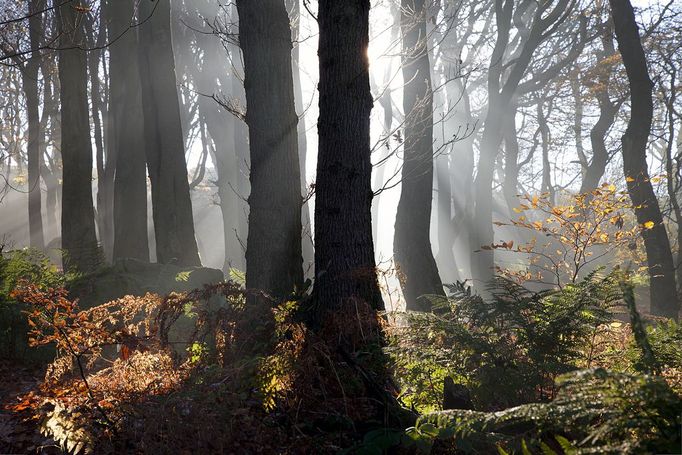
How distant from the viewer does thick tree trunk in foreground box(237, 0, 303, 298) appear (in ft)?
17.8

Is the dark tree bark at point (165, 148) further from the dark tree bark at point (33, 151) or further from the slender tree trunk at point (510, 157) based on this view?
the slender tree trunk at point (510, 157)

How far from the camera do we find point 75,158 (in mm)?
10734

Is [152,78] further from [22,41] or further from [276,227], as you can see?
[22,41]

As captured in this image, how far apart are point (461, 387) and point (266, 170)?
9.89 ft

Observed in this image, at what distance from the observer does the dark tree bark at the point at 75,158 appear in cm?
1049

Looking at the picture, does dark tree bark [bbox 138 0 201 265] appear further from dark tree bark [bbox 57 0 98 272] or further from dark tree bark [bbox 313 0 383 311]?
dark tree bark [bbox 313 0 383 311]

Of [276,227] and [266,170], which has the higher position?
[266,170]

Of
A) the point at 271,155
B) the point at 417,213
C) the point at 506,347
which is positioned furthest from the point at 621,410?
the point at 417,213

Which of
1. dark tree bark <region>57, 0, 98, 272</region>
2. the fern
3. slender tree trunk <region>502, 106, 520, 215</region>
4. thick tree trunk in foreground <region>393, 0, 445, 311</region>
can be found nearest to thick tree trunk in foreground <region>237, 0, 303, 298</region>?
the fern

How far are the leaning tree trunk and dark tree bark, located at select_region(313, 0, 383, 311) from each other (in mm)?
7446

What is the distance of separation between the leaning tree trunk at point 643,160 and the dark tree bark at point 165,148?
8.18 m

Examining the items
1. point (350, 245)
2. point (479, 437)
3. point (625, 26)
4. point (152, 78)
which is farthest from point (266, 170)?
point (625, 26)

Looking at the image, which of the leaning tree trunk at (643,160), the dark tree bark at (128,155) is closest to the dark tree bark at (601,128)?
the leaning tree trunk at (643,160)

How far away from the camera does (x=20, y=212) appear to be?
147 ft
